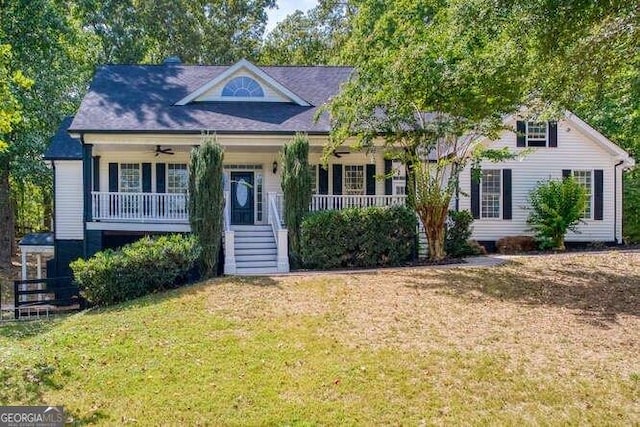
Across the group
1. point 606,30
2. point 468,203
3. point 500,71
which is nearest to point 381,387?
point 500,71

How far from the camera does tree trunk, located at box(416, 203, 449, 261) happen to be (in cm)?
1367

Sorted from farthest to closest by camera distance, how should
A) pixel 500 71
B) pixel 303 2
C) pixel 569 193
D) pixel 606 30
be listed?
pixel 303 2 < pixel 569 193 < pixel 500 71 < pixel 606 30

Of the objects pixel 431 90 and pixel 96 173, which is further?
pixel 96 173

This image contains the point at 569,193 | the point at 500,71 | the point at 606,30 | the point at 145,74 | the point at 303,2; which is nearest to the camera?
the point at 606,30

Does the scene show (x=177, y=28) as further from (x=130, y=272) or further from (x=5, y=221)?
(x=130, y=272)

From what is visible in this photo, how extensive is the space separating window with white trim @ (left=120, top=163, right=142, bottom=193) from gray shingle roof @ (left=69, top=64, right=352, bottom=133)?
2037 millimetres

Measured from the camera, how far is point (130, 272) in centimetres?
1093

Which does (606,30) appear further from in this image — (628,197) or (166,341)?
(628,197)

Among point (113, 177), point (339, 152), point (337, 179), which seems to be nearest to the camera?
point (339, 152)

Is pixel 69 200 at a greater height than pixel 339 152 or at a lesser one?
lesser

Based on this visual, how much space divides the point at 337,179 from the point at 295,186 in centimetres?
391

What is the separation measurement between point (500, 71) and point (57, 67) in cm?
1835

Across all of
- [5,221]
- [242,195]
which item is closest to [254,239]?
[242,195]

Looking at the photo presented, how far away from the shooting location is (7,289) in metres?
17.5
